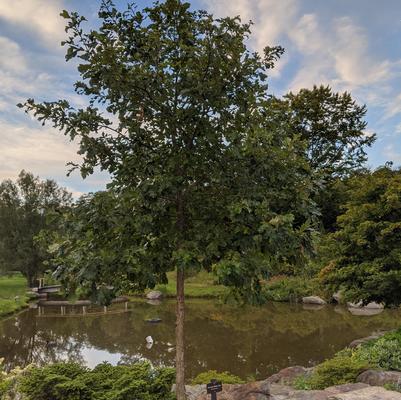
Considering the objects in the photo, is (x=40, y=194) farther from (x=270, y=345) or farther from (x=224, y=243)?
(x=224, y=243)

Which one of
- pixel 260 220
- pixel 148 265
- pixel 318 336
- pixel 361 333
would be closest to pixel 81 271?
pixel 148 265

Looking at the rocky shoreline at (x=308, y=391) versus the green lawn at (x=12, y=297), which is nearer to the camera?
the rocky shoreline at (x=308, y=391)

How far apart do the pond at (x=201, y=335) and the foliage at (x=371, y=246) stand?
12.3ft

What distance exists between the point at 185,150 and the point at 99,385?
4.43 m

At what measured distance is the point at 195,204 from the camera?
6.16 m

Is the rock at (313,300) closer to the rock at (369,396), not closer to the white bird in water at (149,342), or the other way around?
the white bird in water at (149,342)

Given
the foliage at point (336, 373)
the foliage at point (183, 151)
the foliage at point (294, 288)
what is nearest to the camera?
the foliage at point (183, 151)

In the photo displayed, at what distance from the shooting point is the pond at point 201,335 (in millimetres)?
15619

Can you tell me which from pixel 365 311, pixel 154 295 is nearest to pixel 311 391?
pixel 365 311

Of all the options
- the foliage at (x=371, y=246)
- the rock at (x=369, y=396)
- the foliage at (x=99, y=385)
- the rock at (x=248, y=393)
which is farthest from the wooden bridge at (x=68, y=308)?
the rock at (x=369, y=396)

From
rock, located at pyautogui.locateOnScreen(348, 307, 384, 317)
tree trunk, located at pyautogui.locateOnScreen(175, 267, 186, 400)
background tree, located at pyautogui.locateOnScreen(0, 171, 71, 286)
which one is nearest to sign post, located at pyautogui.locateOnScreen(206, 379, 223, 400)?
tree trunk, located at pyautogui.locateOnScreen(175, 267, 186, 400)

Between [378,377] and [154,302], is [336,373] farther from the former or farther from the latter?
[154,302]

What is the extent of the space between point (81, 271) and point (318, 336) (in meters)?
17.0

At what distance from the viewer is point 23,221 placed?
37.8m
